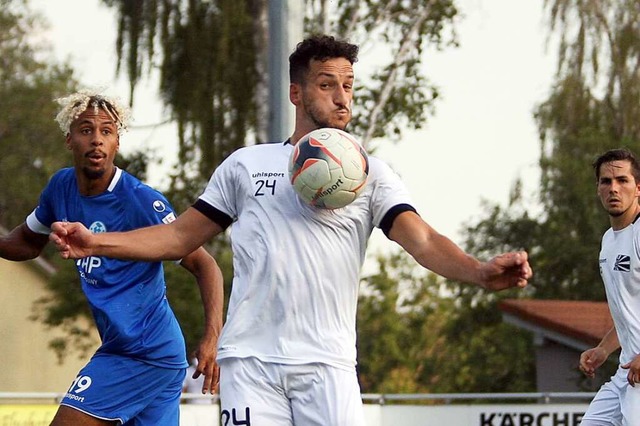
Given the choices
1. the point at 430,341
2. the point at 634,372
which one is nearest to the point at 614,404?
the point at 634,372

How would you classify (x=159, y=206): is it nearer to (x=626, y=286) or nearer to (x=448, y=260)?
(x=448, y=260)

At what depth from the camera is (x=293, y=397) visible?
529 centimetres

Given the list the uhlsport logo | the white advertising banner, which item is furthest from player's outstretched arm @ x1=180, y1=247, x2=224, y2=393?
the white advertising banner

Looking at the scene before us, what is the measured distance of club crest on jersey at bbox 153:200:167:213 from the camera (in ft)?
22.6

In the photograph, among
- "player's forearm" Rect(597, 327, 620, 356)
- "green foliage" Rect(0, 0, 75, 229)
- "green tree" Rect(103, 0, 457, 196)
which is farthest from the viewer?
"green foliage" Rect(0, 0, 75, 229)

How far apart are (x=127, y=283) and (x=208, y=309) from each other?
425 mm

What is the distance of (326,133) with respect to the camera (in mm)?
5312

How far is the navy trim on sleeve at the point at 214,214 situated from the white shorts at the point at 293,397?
584 mm

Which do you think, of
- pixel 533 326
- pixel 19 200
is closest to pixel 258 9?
pixel 533 326

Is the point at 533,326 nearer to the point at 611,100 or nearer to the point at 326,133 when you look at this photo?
the point at 611,100

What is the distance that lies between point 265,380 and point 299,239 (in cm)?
56

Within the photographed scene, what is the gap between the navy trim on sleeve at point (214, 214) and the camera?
555 cm

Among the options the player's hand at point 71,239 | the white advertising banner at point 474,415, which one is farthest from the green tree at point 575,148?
the player's hand at point 71,239

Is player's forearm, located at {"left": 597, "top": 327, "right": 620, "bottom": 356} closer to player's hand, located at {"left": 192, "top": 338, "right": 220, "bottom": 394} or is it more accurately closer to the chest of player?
the chest of player
